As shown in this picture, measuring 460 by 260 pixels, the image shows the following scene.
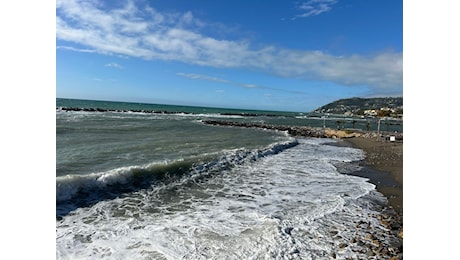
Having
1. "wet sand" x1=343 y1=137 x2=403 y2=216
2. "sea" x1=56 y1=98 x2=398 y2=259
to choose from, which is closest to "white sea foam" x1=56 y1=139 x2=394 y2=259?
"sea" x1=56 y1=98 x2=398 y2=259

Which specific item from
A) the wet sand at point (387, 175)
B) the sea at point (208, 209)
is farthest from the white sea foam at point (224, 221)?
the wet sand at point (387, 175)

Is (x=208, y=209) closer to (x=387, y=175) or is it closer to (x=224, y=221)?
(x=224, y=221)

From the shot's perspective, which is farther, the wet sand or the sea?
the wet sand

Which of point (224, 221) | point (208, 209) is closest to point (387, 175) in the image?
point (208, 209)

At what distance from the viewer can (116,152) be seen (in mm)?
13344

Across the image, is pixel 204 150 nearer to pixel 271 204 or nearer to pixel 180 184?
pixel 180 184

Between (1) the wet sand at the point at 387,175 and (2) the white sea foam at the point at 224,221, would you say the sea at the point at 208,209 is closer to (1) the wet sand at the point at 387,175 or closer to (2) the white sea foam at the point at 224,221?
(2) the white sea foam at the point at 224,221

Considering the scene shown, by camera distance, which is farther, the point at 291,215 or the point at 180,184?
the point at 180,184

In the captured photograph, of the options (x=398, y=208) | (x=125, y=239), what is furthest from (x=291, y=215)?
(x=125, y=239)

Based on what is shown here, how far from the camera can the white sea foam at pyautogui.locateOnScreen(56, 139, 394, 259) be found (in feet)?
16.0

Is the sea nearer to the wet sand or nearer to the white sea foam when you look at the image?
the white sea foam

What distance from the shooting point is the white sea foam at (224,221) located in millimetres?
4879
